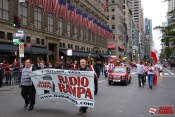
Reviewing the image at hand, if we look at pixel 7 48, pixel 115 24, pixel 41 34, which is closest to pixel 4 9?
pixel 7 48

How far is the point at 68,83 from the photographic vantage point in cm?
1016

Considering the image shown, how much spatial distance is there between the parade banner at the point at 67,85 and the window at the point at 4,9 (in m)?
24.0

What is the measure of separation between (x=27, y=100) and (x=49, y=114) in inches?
60.9

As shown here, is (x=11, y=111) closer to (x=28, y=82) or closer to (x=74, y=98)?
(x=28, y=82)

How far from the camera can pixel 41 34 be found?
42.4 meters

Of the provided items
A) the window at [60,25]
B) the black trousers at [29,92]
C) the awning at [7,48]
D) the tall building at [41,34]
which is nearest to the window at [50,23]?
the tall building at [41,34]

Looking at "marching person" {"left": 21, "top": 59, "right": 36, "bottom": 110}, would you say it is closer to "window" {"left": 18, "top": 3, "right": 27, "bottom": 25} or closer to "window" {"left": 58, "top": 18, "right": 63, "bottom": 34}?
"window" {"left": 18, "top": 3, "right": 27, "bottom": 25}

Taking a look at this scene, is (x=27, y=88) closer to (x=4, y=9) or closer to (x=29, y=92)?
(x=29, y=92)

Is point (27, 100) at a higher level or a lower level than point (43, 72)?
lower

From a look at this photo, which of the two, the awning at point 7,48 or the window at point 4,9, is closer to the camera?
the awning at point 7,48

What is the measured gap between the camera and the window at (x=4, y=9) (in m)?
32.9

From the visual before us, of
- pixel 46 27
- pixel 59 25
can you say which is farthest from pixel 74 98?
pixel 59 25

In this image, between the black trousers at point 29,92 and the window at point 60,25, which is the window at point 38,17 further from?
the black trousers at point 29,92

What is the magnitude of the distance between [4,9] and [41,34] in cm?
944
